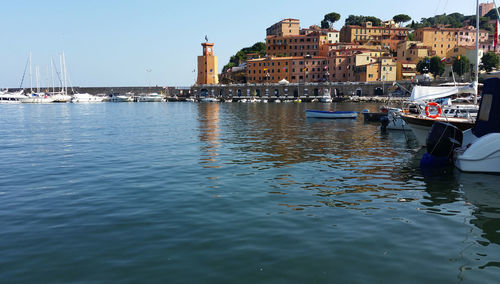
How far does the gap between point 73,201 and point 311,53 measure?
137056mm

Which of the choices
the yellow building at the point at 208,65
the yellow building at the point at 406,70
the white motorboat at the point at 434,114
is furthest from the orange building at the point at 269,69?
the white motorboat at the point at 434,114

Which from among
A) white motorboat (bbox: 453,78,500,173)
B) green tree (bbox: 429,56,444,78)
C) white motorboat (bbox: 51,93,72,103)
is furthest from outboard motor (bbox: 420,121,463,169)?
white motorboat (bbox: 51,93,72,103)

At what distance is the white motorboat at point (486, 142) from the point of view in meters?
16.1

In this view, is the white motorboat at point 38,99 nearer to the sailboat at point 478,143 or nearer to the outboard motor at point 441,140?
the outboard motor at point 441,140

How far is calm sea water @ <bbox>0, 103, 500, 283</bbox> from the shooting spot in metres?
7.20

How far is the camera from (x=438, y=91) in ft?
93.1

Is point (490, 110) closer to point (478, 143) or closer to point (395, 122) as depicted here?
point (478, 143)

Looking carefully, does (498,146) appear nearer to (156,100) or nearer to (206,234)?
(206,234)

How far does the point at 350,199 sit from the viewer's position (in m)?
12.2

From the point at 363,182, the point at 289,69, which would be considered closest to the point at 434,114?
the point at 363,182

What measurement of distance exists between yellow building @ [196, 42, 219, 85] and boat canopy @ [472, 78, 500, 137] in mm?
133675

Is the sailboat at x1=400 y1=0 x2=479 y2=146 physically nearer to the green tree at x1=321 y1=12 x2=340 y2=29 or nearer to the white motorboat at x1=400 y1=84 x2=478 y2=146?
the white motorboat at x1=400 y1=84 x2=478 y2=146

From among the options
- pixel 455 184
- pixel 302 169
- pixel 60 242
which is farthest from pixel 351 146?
pixel 60 242

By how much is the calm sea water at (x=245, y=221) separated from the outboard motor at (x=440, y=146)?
829 mm
